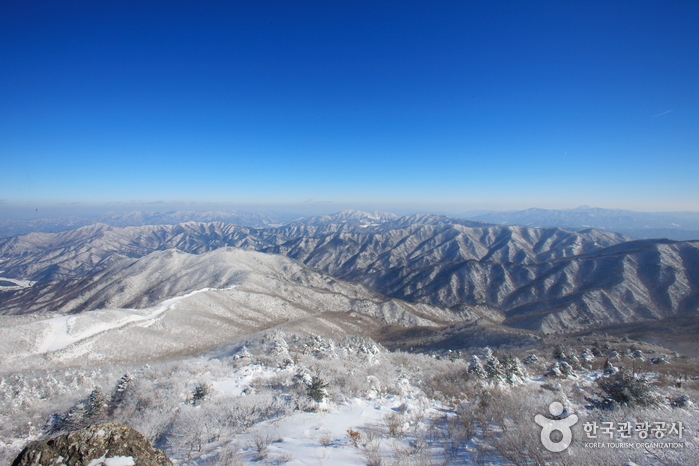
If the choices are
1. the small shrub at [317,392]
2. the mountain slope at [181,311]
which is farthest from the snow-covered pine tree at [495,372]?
the mountain slope at [181,311]

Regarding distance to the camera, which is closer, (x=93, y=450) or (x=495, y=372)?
(x=93, y=450)

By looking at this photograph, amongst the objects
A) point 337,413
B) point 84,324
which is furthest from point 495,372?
point 84,324

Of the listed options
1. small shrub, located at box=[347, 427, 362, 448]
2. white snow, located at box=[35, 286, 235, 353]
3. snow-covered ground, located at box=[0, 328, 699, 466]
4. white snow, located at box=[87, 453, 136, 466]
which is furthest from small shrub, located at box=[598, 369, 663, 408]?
white snow, located at box=[35, 286, 235, 353]

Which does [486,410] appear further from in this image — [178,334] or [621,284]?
[621,284]

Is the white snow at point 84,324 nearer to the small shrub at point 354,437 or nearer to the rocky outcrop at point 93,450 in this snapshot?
the rocky outcrop at point 93,450

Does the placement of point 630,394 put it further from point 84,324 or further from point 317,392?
point 84,324

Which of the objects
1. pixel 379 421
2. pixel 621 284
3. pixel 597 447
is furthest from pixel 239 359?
pixel 621 284

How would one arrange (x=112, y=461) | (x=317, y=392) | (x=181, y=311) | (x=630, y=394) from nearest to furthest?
(x=112, y=461) < (x=630, y=394) < (x=317, y=392) < (x=181, y=311)

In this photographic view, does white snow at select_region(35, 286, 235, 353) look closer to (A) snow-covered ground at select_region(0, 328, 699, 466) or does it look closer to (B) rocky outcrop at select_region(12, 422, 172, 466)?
(A) snow-covered ground at select_region(0, 328, 699, 466)
